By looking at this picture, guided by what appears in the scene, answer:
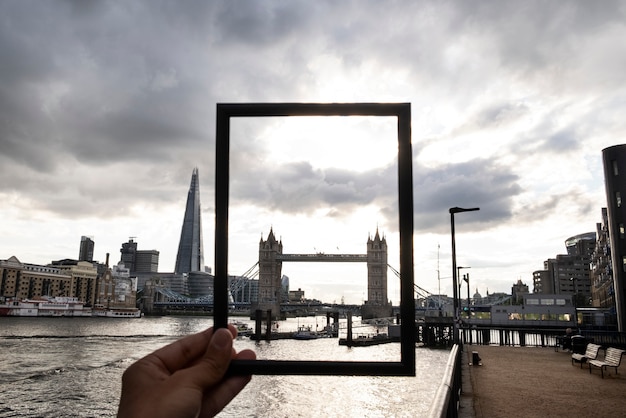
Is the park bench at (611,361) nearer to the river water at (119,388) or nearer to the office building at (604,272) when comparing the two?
the river water at (119,388)

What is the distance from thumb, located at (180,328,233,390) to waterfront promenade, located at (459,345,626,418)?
1095 centimetres

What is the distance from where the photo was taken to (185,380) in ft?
6.06

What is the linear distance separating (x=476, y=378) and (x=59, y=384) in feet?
127

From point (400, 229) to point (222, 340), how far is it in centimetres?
81

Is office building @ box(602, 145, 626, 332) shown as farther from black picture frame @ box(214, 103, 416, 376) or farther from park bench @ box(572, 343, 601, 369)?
black picture frame @ box(214, 103, 416, 376)

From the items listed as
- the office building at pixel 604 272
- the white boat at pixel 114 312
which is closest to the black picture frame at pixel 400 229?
the office building at pixel 604 272

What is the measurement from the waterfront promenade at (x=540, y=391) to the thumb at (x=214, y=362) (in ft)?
35.9

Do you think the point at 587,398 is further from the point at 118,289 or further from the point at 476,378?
the point at 118,289

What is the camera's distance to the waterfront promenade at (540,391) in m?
12.1

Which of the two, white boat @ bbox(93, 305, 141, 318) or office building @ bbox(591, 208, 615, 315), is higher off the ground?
office building @ bbox(591, 208, 615, 315)

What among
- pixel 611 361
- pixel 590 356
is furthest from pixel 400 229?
pixel 590 356

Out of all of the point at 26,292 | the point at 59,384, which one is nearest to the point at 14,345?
the point at 59,384

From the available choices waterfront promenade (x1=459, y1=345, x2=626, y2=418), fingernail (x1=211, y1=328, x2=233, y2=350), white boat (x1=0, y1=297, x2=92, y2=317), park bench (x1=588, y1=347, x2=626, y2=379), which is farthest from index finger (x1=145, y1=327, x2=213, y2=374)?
white boat (x1=0, y1=297, x2=92, y2=317)

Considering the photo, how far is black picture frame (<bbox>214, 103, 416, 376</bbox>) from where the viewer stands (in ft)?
5.93
